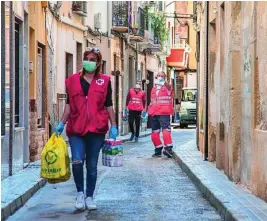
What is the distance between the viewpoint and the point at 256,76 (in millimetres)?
9812

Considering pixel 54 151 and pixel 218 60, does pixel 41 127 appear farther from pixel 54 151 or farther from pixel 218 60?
pixel 54 151

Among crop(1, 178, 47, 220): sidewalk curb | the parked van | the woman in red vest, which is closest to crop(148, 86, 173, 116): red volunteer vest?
crop(1, 178, 47, 220): sidewalk curb

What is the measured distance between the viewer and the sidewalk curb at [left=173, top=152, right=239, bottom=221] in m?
8.49

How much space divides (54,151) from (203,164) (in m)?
5.66

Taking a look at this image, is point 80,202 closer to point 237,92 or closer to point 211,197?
point 211,197

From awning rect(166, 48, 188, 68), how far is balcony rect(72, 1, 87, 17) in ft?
95.2

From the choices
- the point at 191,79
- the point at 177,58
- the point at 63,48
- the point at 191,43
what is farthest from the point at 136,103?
the point at 191,43

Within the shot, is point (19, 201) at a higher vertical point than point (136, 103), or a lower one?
lower

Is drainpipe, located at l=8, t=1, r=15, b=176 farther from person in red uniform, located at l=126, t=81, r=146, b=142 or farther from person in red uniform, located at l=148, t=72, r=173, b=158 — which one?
person in red uniform, located at l=126, t=81, r=146, b=142

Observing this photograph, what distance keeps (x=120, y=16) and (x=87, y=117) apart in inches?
858

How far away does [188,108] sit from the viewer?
44469 mm

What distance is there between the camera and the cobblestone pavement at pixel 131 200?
29.1ft

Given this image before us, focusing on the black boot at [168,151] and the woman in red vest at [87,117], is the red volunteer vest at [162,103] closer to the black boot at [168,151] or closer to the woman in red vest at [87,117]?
the black boot at [168,151]

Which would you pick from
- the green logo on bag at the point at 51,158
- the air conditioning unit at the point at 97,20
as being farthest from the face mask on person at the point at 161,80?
the air conditioning unit at the point at 97,20
